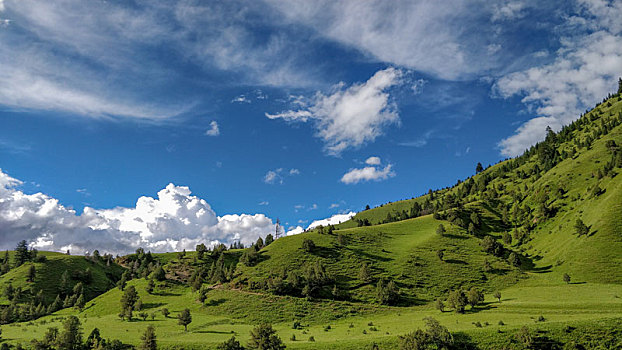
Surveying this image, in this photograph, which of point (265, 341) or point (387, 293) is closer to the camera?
point (265, 341)

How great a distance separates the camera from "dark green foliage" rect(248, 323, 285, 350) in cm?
5703

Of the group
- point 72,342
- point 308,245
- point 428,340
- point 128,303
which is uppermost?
point 308,245

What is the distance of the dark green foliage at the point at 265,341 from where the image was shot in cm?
5703

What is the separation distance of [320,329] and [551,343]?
45.0 metres

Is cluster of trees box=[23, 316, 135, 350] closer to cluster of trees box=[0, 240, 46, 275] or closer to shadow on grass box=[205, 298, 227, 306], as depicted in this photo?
shadow on grass box=[205, 298, 227, 306]

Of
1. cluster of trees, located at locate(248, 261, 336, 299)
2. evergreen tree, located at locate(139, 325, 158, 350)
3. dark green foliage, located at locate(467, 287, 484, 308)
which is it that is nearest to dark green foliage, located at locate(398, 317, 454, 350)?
dark green foliage, located at locate(467, 287, 484, 308)

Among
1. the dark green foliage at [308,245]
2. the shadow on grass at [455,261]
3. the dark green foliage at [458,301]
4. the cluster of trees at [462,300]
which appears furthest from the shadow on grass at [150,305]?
the shadow on grass at [455,261]

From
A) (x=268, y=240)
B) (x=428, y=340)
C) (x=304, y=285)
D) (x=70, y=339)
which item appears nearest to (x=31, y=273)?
(x=268, y=240)

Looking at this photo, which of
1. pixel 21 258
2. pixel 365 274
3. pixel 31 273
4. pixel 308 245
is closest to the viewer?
pixel 365 274

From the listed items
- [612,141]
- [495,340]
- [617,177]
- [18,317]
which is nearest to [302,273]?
[495,340]

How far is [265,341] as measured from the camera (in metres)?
57.3

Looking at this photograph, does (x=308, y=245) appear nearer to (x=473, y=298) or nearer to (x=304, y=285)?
(x=304, y=285)

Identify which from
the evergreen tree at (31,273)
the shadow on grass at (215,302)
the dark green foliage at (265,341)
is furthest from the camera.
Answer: the evergreen tree at (31,273)

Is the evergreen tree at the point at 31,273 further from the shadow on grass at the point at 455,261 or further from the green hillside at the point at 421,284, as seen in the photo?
the shadow on grass at the point at 455,261
